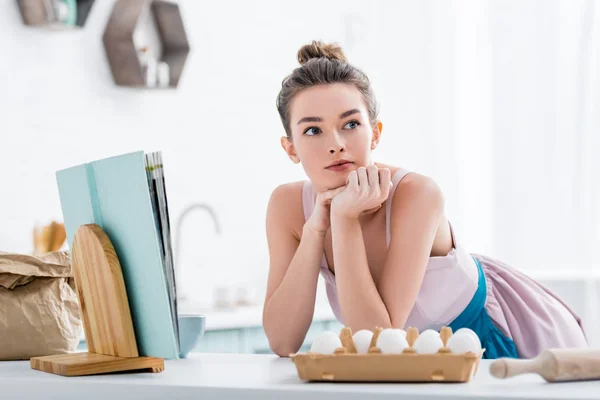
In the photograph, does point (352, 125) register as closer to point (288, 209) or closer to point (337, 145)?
point (337, 145)

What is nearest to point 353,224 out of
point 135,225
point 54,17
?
point 135,225

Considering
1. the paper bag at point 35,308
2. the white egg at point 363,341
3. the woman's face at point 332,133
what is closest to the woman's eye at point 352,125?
the woman's face at point 332,133

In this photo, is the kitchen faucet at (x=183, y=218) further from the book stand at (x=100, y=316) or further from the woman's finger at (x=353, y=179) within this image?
the book stand at (x=100, y=316)

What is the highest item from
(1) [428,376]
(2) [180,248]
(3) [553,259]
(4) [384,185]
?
(4) [384,185]

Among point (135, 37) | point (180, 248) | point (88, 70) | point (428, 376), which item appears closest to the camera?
point (428, 376)

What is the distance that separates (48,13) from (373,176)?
197 centimetres

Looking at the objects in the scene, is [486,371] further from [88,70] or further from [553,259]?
[553,259]

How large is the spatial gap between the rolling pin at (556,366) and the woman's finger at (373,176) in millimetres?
625

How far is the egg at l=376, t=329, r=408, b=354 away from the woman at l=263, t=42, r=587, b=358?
55 centimetres

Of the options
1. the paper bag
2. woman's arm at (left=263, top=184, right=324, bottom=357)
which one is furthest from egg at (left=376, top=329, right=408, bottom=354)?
the paper bag

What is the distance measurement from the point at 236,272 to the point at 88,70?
1.23m

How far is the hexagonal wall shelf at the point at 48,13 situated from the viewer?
2945mm

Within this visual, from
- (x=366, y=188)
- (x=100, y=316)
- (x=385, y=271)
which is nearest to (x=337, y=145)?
(x=366, y=188)

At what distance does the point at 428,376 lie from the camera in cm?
86
